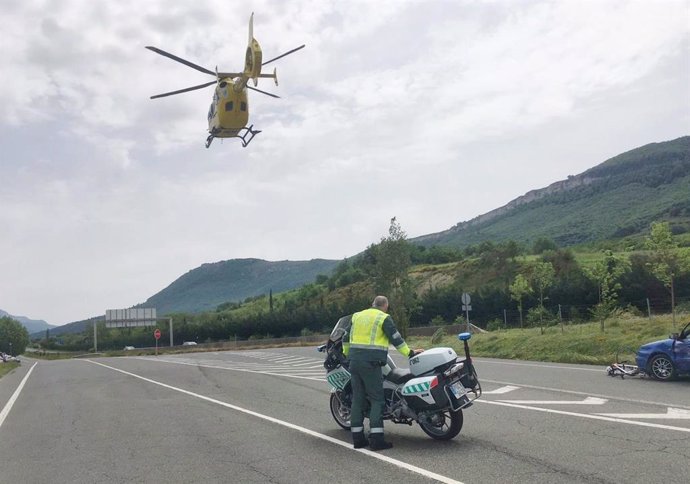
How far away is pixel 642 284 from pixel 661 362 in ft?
146

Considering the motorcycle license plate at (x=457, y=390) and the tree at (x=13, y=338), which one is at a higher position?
the tree at (x=13, y=338)

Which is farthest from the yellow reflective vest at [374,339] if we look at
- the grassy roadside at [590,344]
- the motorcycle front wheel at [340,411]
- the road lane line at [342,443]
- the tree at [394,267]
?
the tree at [394,267]

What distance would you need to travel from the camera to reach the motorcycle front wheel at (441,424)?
7.95 meters

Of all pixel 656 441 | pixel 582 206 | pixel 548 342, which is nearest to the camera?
pixel 656 441

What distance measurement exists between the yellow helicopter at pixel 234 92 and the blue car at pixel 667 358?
1687 centimetres

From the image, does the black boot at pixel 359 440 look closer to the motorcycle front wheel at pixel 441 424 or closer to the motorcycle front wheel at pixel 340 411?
the motorcycle front wheel at pixel 441 424

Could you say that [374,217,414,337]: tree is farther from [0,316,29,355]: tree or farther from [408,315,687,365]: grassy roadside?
[0,316,29,355]: tree

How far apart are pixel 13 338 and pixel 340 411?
565 ft

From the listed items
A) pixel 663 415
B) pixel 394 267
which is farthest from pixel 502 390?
pixel 394 267

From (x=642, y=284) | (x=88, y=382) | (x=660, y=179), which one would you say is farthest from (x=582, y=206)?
(x=88, y=382)

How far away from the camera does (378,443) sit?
766cm

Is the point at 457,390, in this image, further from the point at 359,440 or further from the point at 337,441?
the point at 337,441

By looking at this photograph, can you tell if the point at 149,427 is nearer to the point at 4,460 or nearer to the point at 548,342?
the point at 4,460

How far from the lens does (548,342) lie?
23953 millimetres
